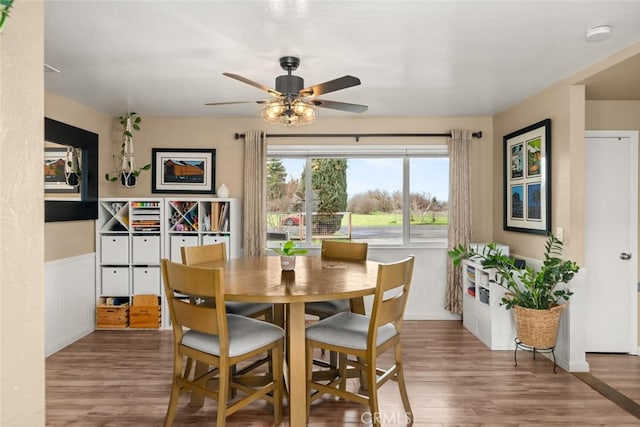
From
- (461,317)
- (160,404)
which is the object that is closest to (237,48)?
(160,404)

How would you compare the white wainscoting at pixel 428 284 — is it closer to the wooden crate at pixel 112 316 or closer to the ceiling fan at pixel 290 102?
the ceiling fan at pixel 290 102

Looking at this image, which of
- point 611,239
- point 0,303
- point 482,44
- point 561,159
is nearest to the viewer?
point 0,303

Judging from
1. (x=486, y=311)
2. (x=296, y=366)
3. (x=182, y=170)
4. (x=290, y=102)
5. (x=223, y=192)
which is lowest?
(x=486, y=311)

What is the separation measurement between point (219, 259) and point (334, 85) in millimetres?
1658

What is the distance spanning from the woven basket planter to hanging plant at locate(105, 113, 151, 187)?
4.13 m

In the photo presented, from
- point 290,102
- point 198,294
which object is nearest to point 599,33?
point 290,102

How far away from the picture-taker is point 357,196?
4.80 meters

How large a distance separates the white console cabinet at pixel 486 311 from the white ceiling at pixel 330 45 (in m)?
1.76

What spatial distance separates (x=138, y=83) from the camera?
335 centimetres

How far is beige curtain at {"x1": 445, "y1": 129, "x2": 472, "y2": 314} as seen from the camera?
448 cm

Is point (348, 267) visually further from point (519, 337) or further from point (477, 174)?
point (477, 174)

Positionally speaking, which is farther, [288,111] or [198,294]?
[288,111]

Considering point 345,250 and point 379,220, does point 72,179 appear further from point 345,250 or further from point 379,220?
point 379,220

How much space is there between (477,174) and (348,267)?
261cm
